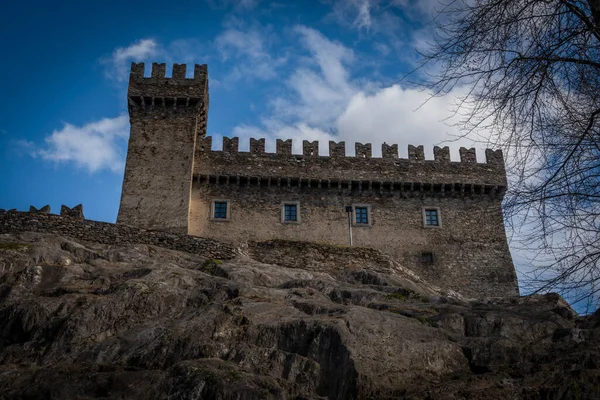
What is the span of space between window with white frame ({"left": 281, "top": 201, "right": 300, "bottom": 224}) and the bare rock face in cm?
1449

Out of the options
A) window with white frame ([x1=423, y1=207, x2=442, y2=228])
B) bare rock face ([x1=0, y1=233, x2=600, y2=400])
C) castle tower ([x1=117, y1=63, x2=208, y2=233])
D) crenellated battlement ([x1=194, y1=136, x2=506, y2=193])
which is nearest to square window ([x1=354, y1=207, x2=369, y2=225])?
crenellated battlement ([x1=194, y1=136, x2=506, y2=193])

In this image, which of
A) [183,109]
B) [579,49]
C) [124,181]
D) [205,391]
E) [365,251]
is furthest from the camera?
[183,109]

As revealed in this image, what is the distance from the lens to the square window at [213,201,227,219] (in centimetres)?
2869

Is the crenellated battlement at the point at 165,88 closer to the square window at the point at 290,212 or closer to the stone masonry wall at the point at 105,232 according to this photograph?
the square window at the point at 290,212

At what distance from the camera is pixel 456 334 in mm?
10352

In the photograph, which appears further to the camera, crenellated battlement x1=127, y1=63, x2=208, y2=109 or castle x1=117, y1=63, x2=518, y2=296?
crenellated battlement x1=127, y1=63, x2=208, y2=109

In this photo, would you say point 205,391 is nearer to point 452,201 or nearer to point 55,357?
point 55,357

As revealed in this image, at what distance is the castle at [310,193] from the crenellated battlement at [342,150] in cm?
6

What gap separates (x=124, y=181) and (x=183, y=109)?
4666mm

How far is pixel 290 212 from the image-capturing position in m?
29.3

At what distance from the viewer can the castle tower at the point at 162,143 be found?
27141 millimetres

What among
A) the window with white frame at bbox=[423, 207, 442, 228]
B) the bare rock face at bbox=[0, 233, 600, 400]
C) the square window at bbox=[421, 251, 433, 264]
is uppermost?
the window with white frame at bbox=[423, 207, 442, 228]

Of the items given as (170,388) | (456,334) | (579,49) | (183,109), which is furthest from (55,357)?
(183,109)

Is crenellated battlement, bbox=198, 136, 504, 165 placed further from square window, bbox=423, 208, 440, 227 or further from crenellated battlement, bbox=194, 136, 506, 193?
square window, bbox=423, 208, 440, 227
